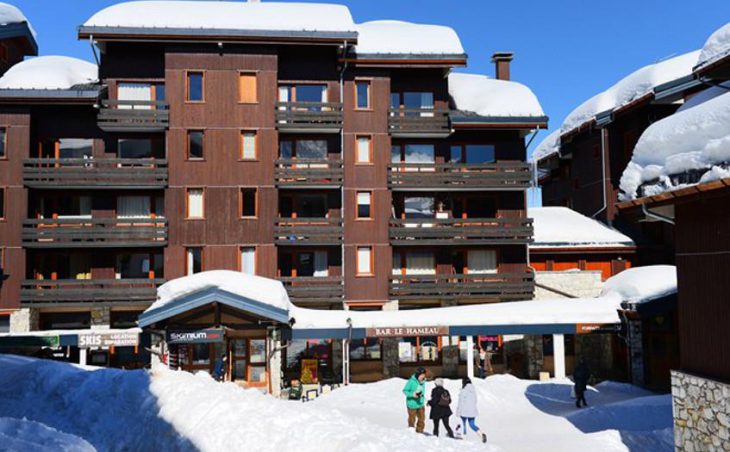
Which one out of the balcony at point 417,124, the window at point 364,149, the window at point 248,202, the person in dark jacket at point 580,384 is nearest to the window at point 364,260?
the window at point 364,149

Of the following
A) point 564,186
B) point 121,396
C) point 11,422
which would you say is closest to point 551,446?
point 121,396

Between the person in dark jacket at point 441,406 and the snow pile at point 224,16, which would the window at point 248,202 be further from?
the person in dark jacket at point 441,406

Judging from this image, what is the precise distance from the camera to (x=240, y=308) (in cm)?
2286

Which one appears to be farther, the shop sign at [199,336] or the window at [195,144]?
the window at [195,144]

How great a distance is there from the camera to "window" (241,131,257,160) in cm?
3133

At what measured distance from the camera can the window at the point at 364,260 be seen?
32.1m

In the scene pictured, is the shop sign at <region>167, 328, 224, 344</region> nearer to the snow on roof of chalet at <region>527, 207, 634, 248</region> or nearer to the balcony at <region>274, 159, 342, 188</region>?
the balcony at <region>274, 159, 342, 188</region>

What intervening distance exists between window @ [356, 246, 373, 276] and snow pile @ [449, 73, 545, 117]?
8.97 meters

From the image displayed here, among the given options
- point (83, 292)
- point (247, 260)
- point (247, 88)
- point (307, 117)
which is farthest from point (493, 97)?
point (83, 292)

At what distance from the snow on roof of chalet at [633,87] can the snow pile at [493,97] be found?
22.6 feet

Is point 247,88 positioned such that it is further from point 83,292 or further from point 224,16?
point 83,292

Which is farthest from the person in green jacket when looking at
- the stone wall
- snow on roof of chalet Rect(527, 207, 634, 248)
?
snow on roof of chalet Rect(527, 207, 634, 248)

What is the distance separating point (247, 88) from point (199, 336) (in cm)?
1344

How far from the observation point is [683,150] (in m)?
12.1
